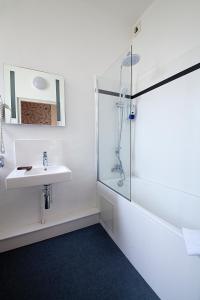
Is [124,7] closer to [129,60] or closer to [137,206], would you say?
[129,60]

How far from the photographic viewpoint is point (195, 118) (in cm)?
138

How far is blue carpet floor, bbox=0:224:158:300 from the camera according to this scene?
3.62ft

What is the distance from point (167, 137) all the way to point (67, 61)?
1.53 m

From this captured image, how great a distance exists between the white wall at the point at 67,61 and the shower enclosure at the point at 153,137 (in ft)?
0.71

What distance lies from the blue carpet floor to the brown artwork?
1.39 meters

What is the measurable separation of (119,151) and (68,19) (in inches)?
68.4

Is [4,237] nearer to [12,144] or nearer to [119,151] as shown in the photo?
[12,144]

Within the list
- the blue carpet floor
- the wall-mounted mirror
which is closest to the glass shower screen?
the wall-mounted mirror

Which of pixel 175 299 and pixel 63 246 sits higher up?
pixel 175 299

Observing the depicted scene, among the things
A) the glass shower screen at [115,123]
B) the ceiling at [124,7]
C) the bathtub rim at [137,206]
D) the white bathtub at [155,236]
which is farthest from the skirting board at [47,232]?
the ceiling at [124,7]

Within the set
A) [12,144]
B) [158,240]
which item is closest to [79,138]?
[12,144]

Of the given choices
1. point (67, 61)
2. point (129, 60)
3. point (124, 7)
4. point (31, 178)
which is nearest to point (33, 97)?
point (67, 61)

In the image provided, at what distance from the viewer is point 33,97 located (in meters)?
1.65

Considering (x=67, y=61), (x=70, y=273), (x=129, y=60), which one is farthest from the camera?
(x=67, y=61)
